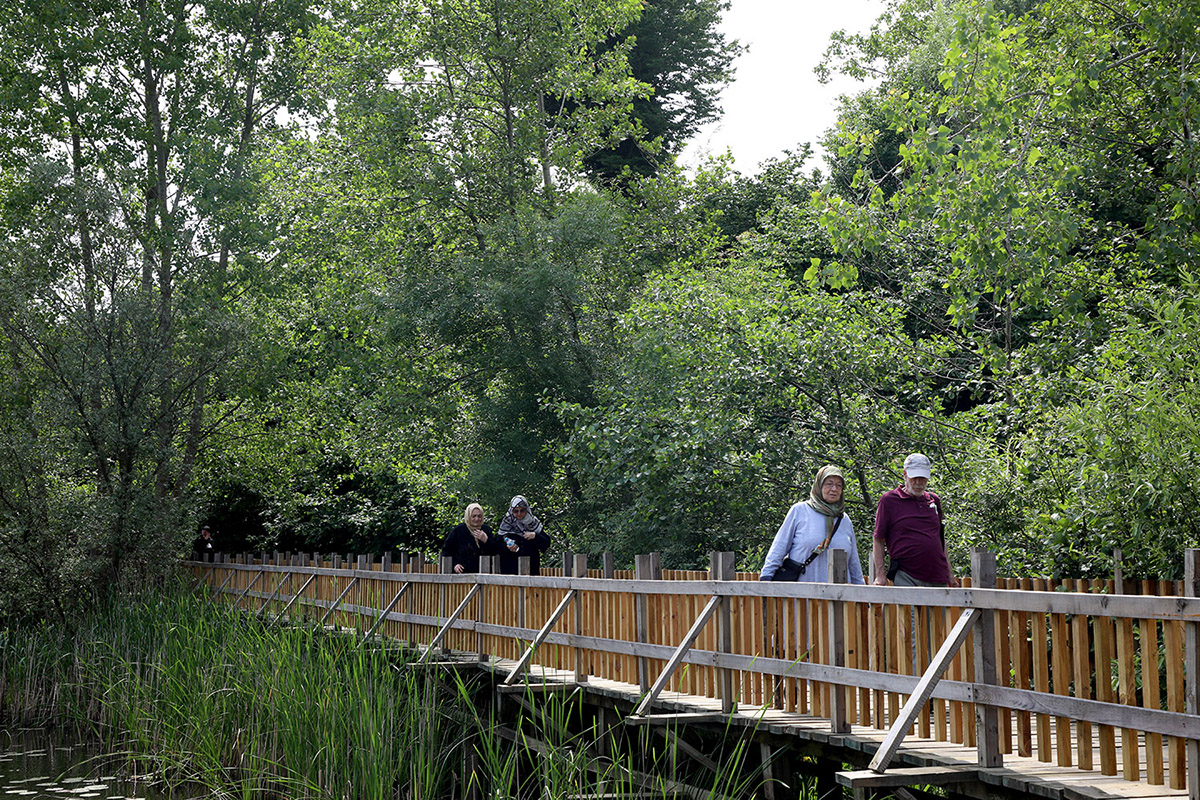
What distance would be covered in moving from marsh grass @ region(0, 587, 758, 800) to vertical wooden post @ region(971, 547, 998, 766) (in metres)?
1.11

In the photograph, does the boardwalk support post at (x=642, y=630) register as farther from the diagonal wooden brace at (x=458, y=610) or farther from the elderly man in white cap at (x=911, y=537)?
the diagonal wooden brace at (x=458, y=610)

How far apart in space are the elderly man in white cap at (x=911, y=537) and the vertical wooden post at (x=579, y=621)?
9.68ft

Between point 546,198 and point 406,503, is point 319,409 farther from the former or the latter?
point 546,198

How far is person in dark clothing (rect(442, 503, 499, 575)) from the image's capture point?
13781 mm

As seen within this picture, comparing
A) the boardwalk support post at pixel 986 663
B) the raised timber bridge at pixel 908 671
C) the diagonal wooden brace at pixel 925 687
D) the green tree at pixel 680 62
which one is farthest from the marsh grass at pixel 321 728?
the green tree at pixel 680 62

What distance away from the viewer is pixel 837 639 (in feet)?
23.0

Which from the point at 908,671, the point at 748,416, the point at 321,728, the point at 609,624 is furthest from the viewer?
the point at 748,416

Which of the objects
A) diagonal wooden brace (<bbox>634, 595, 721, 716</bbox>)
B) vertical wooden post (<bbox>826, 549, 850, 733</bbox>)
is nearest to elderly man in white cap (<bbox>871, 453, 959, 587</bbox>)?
vertical wooden post (<bbox>826, 549, 850, 733</bbox>)

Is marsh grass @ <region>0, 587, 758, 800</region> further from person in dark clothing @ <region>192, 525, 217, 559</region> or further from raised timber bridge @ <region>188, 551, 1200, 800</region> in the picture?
person in dark clothing @ <region>192, 525, 217, 559</region>

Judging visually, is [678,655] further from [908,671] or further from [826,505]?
[908,671]

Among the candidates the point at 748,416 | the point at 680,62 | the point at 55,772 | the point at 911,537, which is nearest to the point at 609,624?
the point at 911,537

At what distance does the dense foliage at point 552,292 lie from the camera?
12414mm

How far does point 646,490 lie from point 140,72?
1475 cm

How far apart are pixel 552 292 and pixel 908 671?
574 inches
